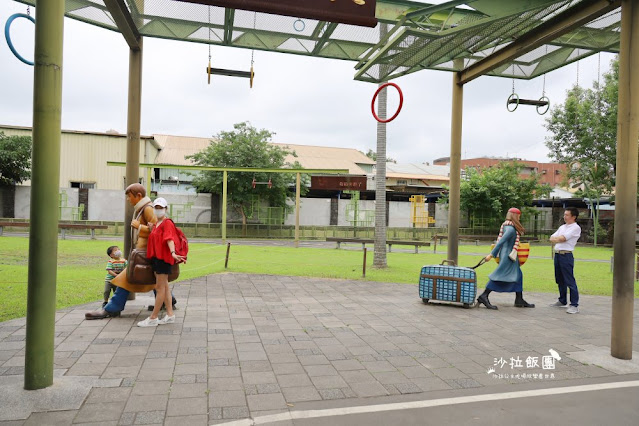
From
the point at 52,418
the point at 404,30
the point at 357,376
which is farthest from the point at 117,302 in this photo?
the point at 404,30

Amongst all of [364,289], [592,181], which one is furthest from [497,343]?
[592,181]

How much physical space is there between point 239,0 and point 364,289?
667cm

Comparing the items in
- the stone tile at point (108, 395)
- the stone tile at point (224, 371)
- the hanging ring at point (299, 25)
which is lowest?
the stone tile at point (224, 371)

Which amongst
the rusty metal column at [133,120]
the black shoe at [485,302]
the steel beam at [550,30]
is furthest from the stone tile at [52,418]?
the steel beam at [550,30]

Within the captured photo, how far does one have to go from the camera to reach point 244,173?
2934 cm

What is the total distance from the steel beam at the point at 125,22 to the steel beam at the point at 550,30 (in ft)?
19.4

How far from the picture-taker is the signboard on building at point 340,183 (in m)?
31.0

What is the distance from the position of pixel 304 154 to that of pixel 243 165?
14756 millimetres

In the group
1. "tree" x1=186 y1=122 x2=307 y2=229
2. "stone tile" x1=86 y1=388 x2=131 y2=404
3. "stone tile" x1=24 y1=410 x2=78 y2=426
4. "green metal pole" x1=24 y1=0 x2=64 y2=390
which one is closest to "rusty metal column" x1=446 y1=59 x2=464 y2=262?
"stone tile" x1=86 y1=388 x2=131 y2=404

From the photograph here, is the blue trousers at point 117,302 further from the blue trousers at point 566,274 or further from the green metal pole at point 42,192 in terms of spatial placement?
the blue trousers at point 566,274

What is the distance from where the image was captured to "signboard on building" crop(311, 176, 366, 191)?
31031 millimetres

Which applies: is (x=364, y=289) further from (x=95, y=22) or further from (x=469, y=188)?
(x=469, y=188)

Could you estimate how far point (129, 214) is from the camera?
752cm

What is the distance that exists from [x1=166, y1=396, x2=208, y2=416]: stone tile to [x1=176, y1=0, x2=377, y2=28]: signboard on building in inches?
139
